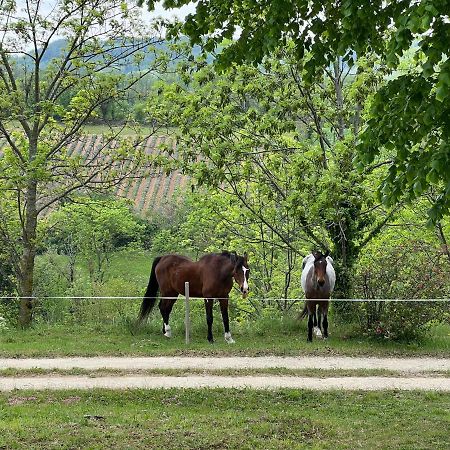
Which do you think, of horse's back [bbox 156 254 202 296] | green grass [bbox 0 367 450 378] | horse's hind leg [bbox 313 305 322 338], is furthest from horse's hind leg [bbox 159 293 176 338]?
green grass [bbox 0 367 450 378]

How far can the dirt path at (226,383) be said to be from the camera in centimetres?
1007

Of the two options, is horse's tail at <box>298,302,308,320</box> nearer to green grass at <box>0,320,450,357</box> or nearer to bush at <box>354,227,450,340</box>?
green grass at <box>0,320,450,357</box>

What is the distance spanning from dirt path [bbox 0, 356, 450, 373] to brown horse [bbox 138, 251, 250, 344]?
6.03 ft

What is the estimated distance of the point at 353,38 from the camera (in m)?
6.62

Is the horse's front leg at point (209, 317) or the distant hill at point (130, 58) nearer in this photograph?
the horse's front leg at point (209, 317)

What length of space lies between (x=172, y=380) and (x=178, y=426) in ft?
9.14

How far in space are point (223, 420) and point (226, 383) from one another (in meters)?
2.28

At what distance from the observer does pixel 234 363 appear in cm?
1188

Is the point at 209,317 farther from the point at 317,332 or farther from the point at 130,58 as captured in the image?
the point at 130,58

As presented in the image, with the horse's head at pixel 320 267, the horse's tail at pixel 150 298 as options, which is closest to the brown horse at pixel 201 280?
the horse's tail at pixel 150 298

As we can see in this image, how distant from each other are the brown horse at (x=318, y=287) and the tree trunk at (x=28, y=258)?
6884 mm

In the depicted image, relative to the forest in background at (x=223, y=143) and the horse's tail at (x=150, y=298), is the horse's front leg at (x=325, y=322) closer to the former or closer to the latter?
the forest in background at (x=223, y=143)

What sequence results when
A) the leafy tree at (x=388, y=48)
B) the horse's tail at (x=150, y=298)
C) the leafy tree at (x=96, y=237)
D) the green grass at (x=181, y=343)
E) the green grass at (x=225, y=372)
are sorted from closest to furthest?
the leafy tree at (x=388, y=48) < the green grass at (x=225, y=372) < the green grass at (x=181, y=343) < the horse's tail at (x=150, y=298) < the leafy tree at (x=96, y=237)

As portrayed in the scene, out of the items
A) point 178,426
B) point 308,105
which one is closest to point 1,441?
point 178,426
